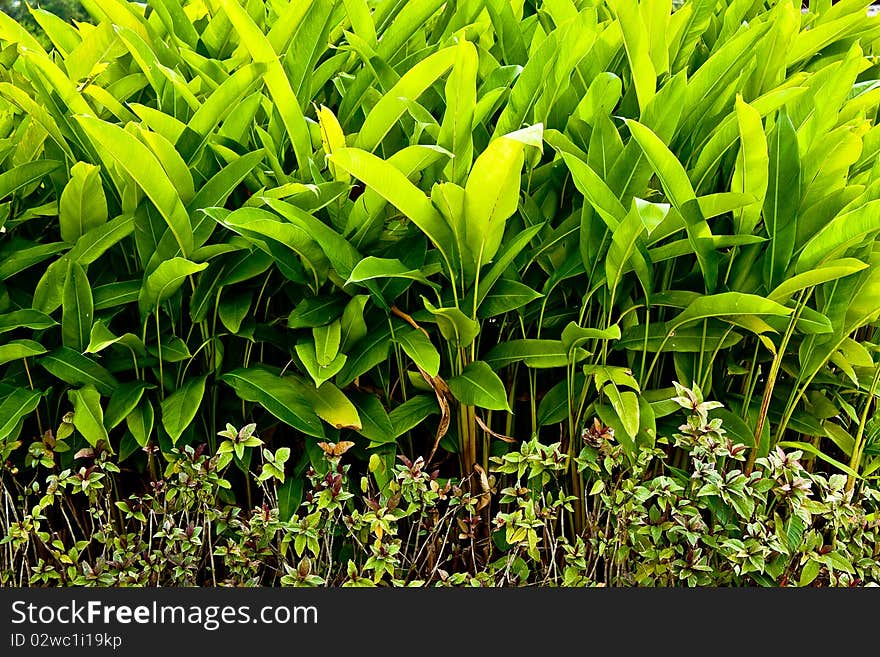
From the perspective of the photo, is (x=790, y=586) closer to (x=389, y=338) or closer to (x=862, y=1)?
(x=389, y=338)

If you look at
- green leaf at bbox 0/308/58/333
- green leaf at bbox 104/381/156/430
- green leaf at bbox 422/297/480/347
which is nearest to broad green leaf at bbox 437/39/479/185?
green leaf at bbox 422/297/480/347

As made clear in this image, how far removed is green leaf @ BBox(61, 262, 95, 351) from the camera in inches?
79.1

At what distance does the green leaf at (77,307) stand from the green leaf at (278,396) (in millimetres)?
319

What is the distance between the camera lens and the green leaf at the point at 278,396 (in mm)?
1964

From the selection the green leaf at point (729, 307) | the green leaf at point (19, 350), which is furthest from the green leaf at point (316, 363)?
the green leaf at point (729, 307)

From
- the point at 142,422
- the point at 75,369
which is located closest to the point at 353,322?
the point at 142,422

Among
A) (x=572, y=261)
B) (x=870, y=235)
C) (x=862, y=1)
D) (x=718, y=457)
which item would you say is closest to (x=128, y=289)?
(x=572, y=261)

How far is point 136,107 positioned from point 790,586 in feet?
5.80

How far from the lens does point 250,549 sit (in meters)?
2.07

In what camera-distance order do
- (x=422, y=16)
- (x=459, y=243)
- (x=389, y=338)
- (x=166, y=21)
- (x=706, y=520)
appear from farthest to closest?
1. (x=166, y=21)
2. (x=422, y=16)
3. (x=706, y=520)
4. (x=389, y=338)
5. (x=459, y=243)

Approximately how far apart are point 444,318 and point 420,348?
79 mm

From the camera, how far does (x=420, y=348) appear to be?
1.94 metres

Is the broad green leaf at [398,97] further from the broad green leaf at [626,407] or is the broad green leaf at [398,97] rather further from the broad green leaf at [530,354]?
the broad green leaf at [626,407]

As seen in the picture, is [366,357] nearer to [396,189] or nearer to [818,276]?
[396,189]
